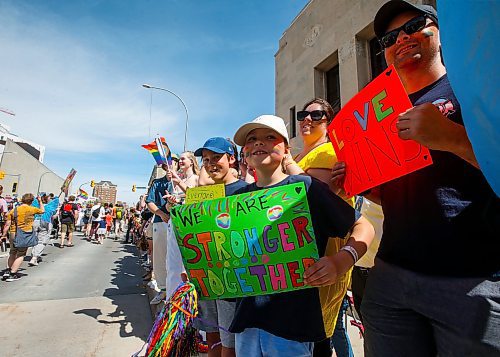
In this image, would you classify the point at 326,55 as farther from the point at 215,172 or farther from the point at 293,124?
the point at 215,172

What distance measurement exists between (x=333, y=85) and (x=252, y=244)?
10793 millimetres

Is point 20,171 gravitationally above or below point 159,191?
above

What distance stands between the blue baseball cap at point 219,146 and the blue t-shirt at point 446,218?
166 cm

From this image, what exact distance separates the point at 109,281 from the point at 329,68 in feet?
33.2

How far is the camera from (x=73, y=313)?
4.59 m

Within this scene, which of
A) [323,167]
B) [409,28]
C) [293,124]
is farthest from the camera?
[293,124]

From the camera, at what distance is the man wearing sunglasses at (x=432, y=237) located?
0.97 m

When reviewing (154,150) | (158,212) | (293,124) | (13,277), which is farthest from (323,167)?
(293,124)

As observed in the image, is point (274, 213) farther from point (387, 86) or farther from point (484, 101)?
point (484, 101)

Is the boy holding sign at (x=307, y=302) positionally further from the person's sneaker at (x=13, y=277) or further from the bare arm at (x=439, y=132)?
the person's sneaker at (x=13, y=277)

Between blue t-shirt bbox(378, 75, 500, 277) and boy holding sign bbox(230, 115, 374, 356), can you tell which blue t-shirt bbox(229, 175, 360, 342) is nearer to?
boy holding sign bbox(230, 115, 374, 356)

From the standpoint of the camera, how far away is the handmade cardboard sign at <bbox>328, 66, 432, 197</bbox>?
1.18 m

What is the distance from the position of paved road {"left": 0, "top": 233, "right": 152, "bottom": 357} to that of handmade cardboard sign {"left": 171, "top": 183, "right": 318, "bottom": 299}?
8.27ft

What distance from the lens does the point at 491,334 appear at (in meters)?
0.95
